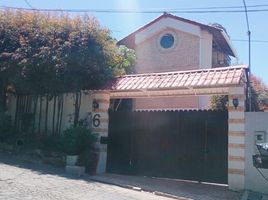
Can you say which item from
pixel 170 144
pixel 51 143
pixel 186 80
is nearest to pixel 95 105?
→ pixel 51 143

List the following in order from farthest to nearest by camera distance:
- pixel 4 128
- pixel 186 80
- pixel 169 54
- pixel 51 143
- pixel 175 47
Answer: pixel 169 54 < pixel 175 47 < pixel 4 128 < pixel 51 143 < pixel 186 80

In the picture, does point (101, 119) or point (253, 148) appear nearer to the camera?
point (253, 148)

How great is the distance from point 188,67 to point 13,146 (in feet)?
40.9

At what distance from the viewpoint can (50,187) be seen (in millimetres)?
10062

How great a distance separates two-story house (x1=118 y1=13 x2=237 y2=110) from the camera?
2339 cm

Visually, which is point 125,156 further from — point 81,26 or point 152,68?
point 152,68

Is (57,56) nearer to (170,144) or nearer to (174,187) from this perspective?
(170,144)

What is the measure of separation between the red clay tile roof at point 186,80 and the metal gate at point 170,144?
0.94 meters

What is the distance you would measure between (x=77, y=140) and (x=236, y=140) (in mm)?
4774

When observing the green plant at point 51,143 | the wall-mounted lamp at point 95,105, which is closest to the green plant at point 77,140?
the green plant at point 51,143

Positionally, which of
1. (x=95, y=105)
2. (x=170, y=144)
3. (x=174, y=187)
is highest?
(x=95, y=105)

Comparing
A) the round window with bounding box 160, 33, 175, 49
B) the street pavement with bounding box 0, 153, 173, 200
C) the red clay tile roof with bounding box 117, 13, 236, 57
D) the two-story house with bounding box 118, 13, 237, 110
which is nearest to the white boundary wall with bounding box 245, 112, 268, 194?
the street pavement with bounding box 0, 153, 173, 200

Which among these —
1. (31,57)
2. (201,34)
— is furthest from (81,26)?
(201,34)

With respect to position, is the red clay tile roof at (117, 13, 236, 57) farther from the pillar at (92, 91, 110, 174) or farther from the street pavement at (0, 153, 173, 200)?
the street pavement at (0, 153, 173, 200)
